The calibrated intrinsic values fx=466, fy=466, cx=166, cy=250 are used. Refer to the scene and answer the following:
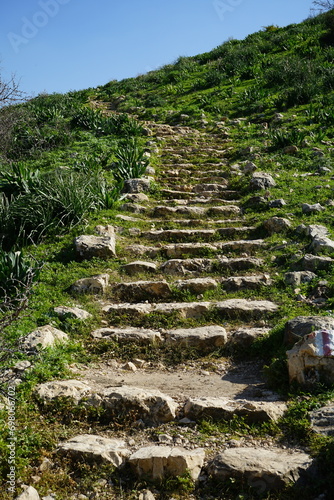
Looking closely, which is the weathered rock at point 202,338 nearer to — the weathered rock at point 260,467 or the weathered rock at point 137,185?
the weathered rock at point 260,467

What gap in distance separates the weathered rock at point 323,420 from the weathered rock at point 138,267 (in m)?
3.11

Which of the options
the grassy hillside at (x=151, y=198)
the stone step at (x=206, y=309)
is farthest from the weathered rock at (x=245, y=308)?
the grassy hillside at (x=151, y=198)

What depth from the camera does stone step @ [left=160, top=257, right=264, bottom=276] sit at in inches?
233

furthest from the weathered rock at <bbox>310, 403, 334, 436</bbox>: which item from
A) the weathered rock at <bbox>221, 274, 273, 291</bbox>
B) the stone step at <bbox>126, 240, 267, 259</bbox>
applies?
the stone step at <bbox>126, 240, 267, 259</bbox>

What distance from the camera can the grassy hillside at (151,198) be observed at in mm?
3162

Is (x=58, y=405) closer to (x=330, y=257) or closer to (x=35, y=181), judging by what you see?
(x=330, y=257)

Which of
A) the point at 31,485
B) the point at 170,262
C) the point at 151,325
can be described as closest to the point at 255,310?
the point at 151,325

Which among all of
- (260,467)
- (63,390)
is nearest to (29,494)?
(63,390)

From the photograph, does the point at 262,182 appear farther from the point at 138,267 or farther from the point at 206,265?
the point at 138,267

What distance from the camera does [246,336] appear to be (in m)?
4.42

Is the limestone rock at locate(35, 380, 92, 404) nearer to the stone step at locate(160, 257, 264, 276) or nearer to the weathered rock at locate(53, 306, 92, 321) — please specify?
the weathered rock at locate(53, 306, 92, 321)

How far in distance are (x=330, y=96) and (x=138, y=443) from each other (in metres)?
12.8

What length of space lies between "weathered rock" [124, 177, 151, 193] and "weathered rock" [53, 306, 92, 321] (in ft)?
13.3

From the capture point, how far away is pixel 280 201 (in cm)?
756
